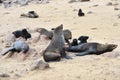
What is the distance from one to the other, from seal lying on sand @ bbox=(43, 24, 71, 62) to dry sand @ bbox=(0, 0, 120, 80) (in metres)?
0.22

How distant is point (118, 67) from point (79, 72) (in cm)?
71

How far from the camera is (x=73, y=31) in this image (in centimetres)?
1315

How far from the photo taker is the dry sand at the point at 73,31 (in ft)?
27.6

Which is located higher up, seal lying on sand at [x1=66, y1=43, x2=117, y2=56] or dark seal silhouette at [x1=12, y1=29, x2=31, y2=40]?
seal lying on sand at [x1=66, y1=43, x2=117, y2=56]

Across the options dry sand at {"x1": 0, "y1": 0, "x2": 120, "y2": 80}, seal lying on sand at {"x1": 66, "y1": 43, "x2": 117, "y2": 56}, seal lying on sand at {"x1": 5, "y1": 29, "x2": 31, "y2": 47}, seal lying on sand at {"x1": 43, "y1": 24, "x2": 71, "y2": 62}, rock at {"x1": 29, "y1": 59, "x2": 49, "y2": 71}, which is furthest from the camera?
seal lying on sand at {"x1": 5, "y1": 29, "x2": 31, "y2": 47}

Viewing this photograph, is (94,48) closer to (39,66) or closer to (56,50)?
(56,50)

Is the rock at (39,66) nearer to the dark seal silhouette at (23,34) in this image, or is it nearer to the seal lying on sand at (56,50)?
the seal lying on sand at (56,50)

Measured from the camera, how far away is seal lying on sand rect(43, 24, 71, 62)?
9.54 metres

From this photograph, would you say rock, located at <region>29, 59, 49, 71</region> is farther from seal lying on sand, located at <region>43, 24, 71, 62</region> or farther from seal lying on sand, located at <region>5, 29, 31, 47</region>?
seal lying on sand, located at <region>5, 29, 31, 47</region>

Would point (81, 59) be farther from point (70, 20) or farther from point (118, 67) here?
point (70, 20)

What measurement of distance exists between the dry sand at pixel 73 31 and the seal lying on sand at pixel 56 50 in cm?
22

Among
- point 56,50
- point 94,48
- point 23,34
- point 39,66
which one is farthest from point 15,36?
point 39,66

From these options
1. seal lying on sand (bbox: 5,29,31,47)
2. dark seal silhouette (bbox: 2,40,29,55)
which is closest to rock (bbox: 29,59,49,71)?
dark seal silhouette (bbox: 2,40,29,55)

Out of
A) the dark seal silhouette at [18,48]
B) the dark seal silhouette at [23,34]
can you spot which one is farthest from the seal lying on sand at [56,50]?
the dark seal silhouette at [23,34]
